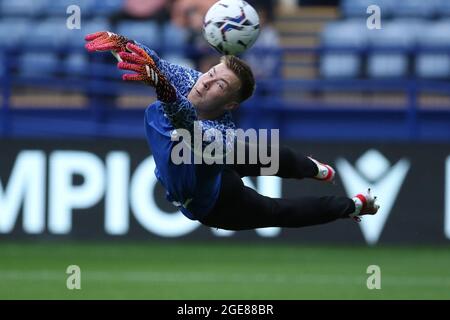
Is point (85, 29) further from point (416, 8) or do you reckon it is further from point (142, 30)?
point (416, 8)

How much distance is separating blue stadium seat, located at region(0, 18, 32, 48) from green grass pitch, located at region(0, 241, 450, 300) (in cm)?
381

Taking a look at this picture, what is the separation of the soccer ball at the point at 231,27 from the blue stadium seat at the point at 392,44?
666cm

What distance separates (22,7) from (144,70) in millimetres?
10882

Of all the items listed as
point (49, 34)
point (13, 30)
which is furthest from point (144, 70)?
point (13, 30)

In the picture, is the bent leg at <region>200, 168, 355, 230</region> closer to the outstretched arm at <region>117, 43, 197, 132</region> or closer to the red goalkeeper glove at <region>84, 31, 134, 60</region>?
the outstretched arm at <region>117, 43, 197, 132</region>

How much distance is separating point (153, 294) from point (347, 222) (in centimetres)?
356

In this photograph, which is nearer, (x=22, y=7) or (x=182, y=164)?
(x=182, y=164)

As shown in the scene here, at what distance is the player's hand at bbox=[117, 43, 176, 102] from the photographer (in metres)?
8.40

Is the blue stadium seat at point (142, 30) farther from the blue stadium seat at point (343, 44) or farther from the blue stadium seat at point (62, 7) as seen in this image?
the blue stadium seat at point (343, 44)

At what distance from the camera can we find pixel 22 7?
18891mm

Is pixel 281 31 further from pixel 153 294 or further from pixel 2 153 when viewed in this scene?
pixel 153 294

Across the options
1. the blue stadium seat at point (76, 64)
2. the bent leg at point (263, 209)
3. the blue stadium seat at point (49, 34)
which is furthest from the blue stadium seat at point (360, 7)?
the bent leg at point (263, 209)

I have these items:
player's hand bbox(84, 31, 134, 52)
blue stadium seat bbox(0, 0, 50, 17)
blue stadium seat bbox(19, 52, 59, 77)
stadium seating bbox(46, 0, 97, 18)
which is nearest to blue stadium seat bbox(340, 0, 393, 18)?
stadium seating bbox(46, 0, 97, 18)

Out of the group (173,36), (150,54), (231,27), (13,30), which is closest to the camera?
(150,54)
